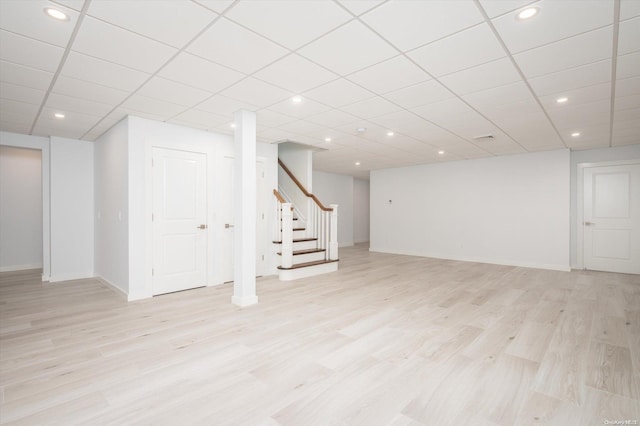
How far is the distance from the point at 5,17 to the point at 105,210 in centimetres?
392

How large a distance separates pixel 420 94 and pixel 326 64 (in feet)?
4.39

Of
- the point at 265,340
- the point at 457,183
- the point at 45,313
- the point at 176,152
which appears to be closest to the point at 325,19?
the point at 265,340

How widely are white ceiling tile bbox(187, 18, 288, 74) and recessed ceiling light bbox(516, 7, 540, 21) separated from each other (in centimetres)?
178

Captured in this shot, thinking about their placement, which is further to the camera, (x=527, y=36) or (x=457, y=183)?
(x=457, y=183)

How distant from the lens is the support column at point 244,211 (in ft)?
13.5

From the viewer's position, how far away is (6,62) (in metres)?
2.75

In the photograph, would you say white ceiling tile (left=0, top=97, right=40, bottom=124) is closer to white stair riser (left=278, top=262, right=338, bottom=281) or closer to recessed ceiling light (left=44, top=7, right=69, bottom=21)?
recessed ceiling light (left=44, top=7, right=69, bottom=21)

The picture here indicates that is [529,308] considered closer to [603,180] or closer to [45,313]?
[603,180]

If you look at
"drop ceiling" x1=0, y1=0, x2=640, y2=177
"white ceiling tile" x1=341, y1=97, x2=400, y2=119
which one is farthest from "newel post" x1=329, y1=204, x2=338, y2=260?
"white ceiling tile" x1=341, y1=97, x2=400, y2=119

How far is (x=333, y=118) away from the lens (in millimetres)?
4461

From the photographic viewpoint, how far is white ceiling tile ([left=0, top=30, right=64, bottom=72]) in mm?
2396

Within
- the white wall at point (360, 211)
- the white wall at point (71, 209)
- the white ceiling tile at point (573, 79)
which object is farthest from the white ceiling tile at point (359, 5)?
the white wall at point (360, 211)

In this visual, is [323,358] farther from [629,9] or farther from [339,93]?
[629,9]

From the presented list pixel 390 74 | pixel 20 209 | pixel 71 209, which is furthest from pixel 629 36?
pixel 20 209
